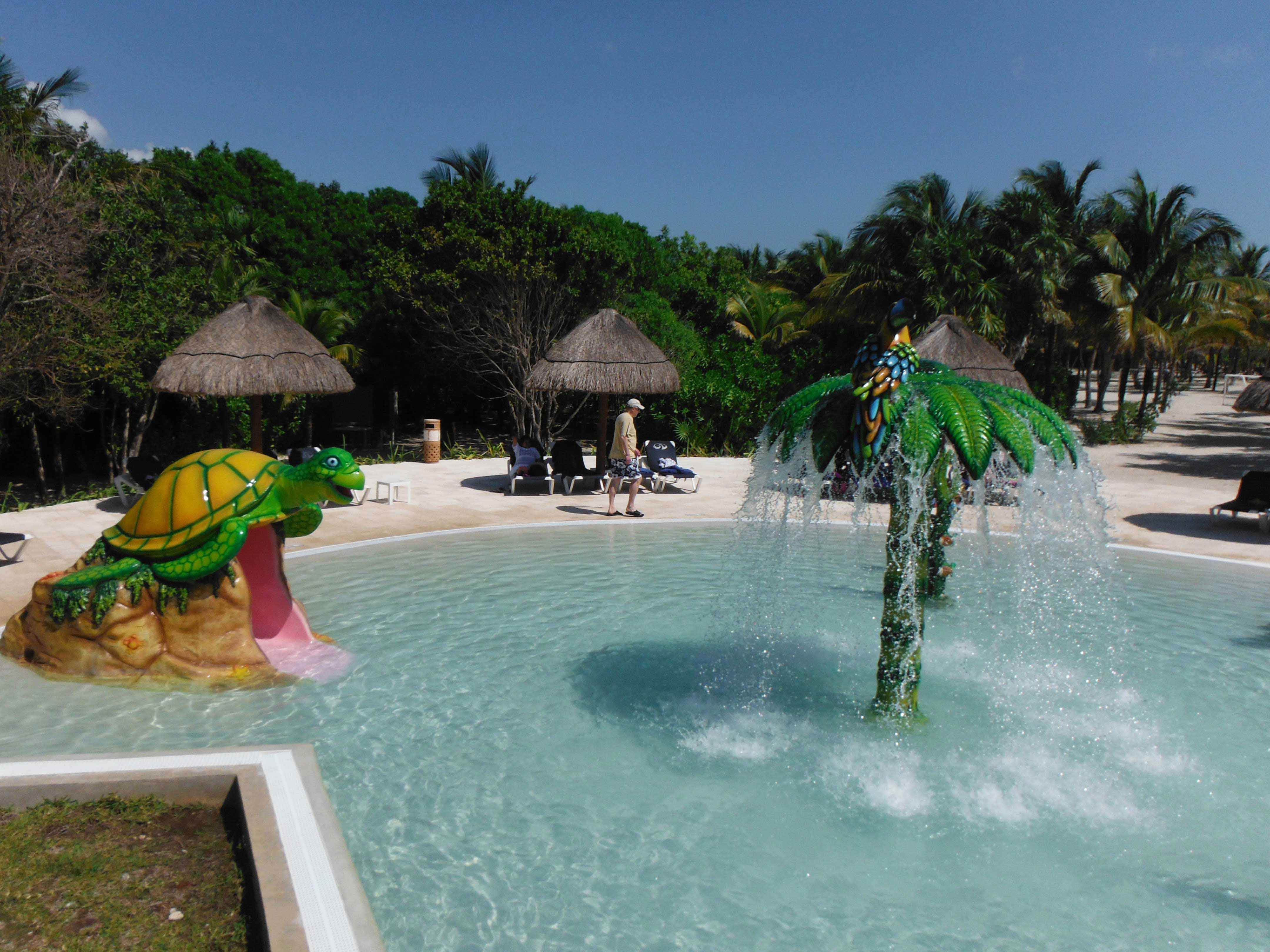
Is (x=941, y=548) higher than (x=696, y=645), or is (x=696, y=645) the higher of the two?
(x=941, y=548)

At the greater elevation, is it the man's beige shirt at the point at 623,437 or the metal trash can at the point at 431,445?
the man's beige shirt at the point at 623,437

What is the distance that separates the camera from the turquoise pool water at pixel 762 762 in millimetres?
4281

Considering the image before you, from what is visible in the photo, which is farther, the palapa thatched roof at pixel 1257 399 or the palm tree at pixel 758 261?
the palm tree at pixel 758 261

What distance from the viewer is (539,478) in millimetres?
16234

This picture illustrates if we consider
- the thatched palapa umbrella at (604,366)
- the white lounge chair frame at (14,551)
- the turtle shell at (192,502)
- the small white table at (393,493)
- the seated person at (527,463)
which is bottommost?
the white lounge chair frame at (14,551)

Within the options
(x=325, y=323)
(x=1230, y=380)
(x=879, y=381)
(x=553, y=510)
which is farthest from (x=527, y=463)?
(x=1230, y=380)

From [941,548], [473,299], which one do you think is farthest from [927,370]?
[473,299]

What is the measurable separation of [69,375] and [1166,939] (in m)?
18.1

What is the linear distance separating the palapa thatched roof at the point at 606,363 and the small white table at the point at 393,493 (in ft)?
10.5

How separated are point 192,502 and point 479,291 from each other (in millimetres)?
16637

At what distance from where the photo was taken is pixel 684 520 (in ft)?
45.0

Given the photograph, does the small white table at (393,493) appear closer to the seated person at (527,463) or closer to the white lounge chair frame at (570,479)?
the seated person at (527,463)

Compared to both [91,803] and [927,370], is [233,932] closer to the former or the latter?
[91,803]

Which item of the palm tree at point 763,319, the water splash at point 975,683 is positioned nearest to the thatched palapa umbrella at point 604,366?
the water splash at point 975,683
